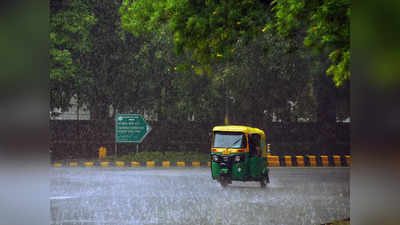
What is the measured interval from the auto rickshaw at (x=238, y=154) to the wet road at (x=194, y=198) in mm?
275

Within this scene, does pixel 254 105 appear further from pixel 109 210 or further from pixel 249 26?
pixel 109 210

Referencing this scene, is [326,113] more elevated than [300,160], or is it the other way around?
[326,113]

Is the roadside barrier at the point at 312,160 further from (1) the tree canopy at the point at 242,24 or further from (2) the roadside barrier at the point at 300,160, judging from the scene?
(1) the tree canopy at the point at 242,24

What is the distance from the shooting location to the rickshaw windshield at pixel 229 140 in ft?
27.7

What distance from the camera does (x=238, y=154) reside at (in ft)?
27.8

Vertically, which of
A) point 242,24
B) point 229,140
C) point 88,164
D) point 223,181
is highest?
point 242,24

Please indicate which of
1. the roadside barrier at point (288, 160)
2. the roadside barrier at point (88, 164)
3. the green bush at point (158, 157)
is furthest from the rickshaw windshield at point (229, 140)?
the roadside barrier at point (88, 164)

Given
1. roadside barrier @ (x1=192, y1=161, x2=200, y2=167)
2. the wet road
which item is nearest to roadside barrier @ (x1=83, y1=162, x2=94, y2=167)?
the wet road

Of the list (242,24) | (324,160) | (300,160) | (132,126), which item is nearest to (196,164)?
(132,126)

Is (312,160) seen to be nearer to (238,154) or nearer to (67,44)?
(238,154)

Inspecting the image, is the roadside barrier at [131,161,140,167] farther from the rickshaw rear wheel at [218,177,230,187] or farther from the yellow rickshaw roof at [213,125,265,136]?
the yellow rickshaw roof at [213,125,265,136]

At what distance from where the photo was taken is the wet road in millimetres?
8445

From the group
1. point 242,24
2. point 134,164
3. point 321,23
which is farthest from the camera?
point 134,164

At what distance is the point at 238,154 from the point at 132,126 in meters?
2.04
